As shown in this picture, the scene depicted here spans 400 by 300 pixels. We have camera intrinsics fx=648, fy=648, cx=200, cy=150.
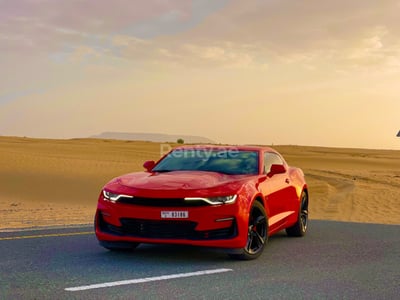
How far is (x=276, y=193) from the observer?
31.1 ft

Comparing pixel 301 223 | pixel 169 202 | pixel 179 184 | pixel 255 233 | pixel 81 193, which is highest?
pixel 179 184

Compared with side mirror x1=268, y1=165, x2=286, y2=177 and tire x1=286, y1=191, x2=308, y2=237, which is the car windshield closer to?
side mirror x1=268, y1=165, x2=286, y2=177

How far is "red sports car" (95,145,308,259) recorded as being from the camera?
25.2 ft

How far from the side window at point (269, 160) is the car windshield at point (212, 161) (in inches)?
9.4

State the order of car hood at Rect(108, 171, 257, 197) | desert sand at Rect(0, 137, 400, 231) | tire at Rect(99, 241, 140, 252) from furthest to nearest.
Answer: desert sand at Rect(0, 137, 400, 231) → tire at Rect(99, 241, 140, 252) → car hood at Rect(108, 171, 257, 197)

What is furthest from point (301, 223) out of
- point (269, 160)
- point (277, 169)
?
point (277, 169)

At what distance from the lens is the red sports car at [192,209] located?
25.2 ft

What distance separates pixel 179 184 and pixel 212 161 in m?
1.46

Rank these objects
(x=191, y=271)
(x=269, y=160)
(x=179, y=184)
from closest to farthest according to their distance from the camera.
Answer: (x=191, y=271), (x=179, y=184), (x=269, y=160)

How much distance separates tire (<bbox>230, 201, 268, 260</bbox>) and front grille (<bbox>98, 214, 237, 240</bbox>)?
0.39m

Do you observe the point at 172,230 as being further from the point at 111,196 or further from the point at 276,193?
the point at 276,193

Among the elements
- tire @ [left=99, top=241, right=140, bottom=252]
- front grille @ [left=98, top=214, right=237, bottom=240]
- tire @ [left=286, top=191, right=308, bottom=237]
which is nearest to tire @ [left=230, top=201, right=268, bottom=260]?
front grille @ [left=98, top=214, right=237, bottom=240]

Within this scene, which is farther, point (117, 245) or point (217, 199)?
point (117, 245)

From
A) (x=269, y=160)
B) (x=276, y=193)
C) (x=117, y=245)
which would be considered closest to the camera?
(x=117, y=245)
